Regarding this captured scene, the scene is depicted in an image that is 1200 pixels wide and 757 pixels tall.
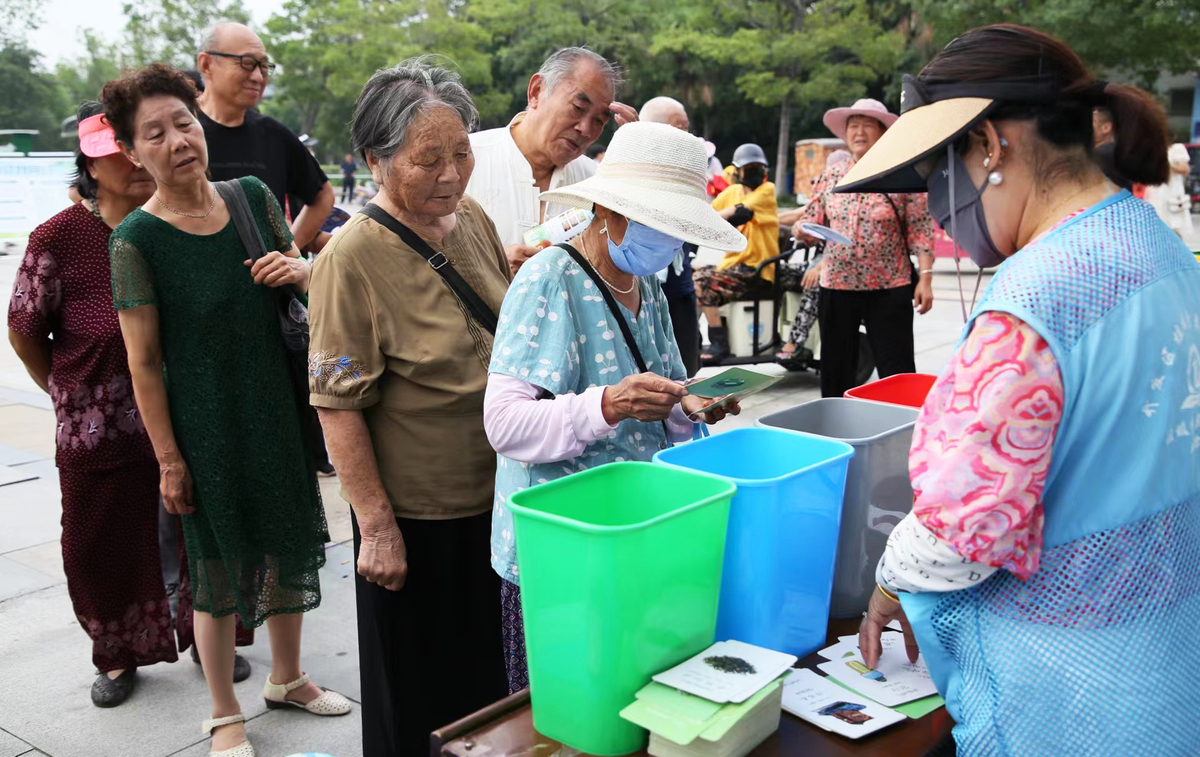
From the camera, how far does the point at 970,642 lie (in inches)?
50.6

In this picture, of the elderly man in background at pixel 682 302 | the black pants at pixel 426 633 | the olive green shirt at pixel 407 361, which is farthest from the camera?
the elderly man in background at pixel 682 302

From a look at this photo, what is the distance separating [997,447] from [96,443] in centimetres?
281

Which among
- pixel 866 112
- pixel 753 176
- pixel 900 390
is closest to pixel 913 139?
pixel 900 390

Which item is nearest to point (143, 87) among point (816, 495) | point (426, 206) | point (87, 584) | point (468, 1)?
point (426, 206)

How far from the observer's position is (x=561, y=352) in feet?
5.76

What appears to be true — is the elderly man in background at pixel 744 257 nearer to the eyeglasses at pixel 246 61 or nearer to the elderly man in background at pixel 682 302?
the elderly man in background at pixel 682 302

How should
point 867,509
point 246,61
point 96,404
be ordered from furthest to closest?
point 246,61 → point 96,404 → point 867,509

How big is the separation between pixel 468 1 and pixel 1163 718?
145ft

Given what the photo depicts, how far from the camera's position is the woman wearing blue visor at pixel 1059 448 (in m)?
Result: 1.16

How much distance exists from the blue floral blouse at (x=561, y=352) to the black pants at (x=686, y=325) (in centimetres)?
258

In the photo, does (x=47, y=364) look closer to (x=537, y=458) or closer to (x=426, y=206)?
(x=426, y=206)

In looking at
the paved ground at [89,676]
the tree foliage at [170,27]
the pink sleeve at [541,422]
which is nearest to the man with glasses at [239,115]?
the paved ground at [89,676]

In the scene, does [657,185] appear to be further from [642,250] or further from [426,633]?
[426,633]

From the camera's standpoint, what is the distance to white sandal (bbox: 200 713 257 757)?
2.80m
